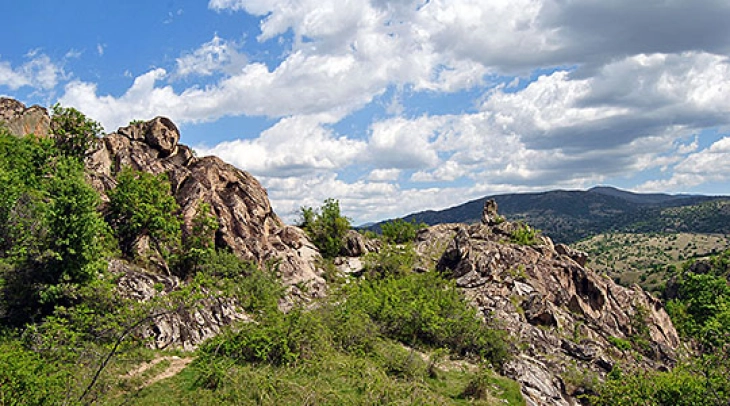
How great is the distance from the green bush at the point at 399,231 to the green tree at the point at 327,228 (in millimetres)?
12034

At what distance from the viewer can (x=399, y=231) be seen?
80.1 meters

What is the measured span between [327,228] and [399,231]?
655 inches

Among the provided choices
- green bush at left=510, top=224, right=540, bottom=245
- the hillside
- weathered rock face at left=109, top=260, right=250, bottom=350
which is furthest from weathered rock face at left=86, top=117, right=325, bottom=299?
green bush at left=510, top=224, right=540, bottom=245

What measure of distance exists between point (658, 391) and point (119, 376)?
30707 millimetres

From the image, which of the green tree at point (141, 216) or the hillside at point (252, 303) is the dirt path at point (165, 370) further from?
the green tree at point (141, 216)

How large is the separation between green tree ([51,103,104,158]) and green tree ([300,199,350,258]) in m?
30.9

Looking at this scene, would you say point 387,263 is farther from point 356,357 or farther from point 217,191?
point 356,357

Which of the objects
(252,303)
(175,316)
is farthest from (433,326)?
(175,316)

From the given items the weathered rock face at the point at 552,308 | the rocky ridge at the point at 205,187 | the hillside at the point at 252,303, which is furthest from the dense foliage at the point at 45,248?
the weathered rock face at the point at 552,308

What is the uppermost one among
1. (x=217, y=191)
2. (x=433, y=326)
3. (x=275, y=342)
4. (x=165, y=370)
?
(x=217, y=191)

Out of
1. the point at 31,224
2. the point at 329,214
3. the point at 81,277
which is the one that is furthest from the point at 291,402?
the point at 329,214

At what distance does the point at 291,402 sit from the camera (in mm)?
21469

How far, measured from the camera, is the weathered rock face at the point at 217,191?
168ft

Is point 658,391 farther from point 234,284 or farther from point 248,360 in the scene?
point 234,284
